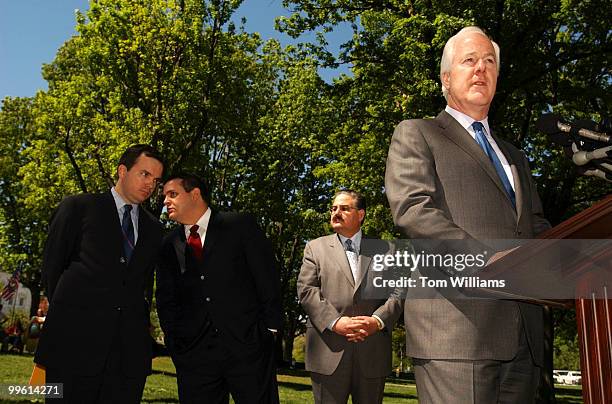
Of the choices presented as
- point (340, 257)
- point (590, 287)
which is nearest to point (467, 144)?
point (590, 287)

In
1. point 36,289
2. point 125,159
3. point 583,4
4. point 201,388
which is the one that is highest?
point 583,4

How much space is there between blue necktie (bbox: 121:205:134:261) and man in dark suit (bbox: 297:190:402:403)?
1.84 metres

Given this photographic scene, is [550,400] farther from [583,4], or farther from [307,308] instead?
[307,308]

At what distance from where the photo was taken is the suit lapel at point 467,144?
2.93 m

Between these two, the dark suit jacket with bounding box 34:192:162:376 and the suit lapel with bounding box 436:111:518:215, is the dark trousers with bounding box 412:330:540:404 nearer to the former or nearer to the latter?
the suit lapel with bounding box 436:111:518:215

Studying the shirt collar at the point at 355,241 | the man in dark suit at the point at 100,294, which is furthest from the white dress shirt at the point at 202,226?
the shirt collar at the point at 355,241

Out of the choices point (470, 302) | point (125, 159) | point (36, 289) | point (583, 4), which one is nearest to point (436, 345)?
point (470, 302)

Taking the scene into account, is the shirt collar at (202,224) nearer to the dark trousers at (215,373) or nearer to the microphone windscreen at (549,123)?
the dark trousers at (215,373)

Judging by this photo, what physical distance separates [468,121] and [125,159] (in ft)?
9.83

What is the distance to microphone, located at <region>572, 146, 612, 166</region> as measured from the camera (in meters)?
2.35

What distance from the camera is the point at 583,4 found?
16.5 meters

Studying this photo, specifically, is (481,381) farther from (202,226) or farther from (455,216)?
(202,226)

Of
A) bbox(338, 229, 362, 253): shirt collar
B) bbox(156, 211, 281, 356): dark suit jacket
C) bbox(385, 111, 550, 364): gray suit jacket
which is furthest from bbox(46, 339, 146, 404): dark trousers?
bbox(385, 111, 550, 364): gray suit jacket

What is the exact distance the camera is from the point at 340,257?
20.1 ft
